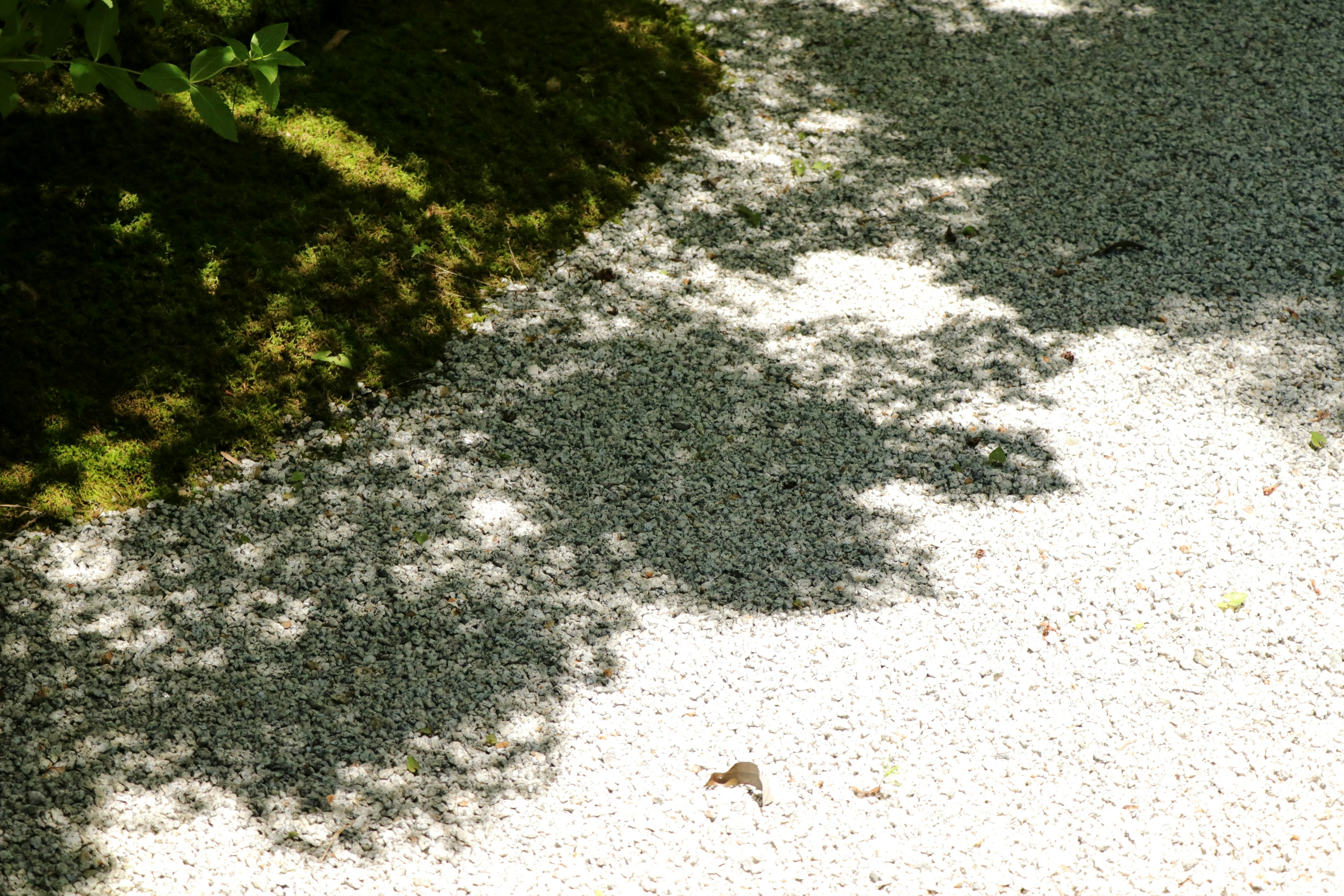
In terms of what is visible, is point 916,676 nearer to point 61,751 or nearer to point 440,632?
point 440,632

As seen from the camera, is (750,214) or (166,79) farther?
(750,214)

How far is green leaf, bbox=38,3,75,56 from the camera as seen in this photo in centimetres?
272

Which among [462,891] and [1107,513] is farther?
[1107,513]

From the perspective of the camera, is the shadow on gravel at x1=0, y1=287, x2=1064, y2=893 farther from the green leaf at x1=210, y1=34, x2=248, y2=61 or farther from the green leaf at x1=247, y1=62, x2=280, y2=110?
the green leaf at x1=210, y1=34, x2=248, y2=61

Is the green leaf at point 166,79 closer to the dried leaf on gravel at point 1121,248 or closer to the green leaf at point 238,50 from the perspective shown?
the green leaf at point 238,50

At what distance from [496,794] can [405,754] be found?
0.39 meters

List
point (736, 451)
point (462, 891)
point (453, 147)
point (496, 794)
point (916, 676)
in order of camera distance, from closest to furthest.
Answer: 1. point (462, 891)
2. point (496, 794)
3. point (916, 676)
4. point (736, 451)
5. point (453, 147)

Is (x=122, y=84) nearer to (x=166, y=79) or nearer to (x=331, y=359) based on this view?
(x=166, y=79)

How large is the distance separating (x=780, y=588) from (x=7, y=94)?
319 centimetres

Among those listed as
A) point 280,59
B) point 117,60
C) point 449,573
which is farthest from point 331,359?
point 280,59

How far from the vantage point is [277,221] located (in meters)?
5.34

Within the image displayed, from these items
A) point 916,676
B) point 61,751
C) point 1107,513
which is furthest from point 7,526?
point 1107,513

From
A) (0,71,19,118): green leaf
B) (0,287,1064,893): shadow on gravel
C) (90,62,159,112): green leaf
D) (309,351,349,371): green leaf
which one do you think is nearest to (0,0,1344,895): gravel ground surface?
(0,287,1064,893): shadow on gravel

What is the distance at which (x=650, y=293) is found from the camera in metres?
5.63
